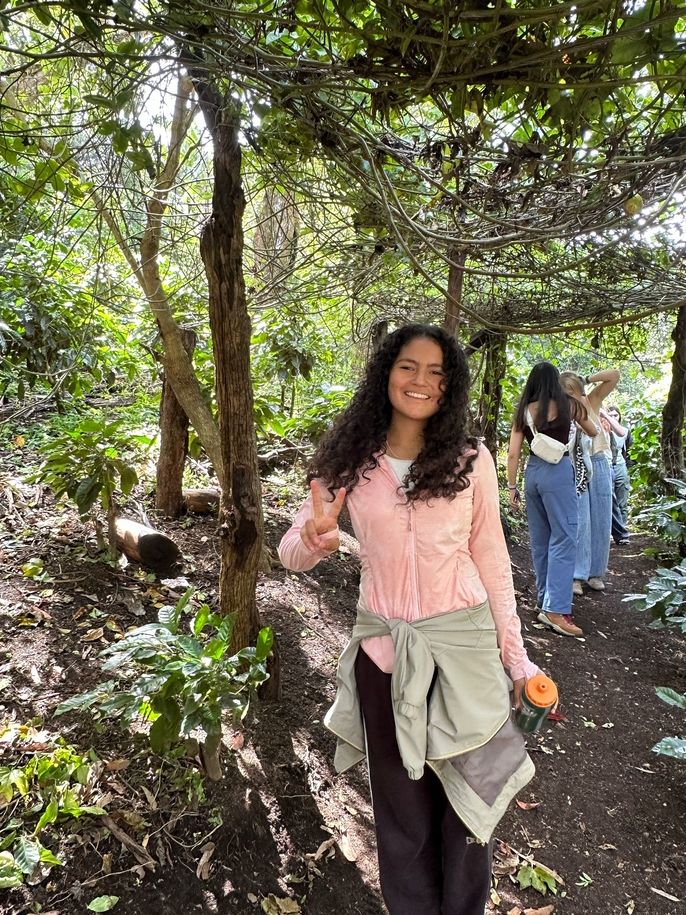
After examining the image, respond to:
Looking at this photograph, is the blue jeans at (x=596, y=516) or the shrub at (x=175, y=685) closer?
the shrub at (x=175, y=685)

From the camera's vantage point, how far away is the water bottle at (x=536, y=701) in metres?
1.61

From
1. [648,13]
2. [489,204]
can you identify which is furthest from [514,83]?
[489,204]

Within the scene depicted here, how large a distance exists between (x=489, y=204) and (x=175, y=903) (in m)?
2.99

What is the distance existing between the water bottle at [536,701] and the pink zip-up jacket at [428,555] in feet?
0.22

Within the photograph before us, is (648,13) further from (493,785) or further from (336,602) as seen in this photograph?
(336,602)

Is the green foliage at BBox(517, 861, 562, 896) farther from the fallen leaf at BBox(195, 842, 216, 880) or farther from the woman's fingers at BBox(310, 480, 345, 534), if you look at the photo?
the woman's fingers at BBox(310, 480, 345, 534)

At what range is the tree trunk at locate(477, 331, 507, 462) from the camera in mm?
6176

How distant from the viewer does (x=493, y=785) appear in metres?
1.58

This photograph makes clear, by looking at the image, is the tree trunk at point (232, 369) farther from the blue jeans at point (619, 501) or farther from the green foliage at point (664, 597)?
the blue jeans at point (619, 501)

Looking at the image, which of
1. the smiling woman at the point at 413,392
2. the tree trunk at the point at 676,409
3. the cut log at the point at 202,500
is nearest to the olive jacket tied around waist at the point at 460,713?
the smiling woman at the point at 413,392

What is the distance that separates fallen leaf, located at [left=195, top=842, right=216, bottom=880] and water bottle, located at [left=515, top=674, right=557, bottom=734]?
1207 mm

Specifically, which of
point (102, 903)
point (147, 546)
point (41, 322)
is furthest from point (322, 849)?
point (41, 322)

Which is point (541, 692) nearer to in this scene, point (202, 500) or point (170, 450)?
point (170, 450)

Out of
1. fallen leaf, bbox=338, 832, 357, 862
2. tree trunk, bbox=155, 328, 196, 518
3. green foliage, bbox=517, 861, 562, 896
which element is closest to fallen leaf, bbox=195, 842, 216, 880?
fallen leaf, bbox=338, 832, 357, 862
